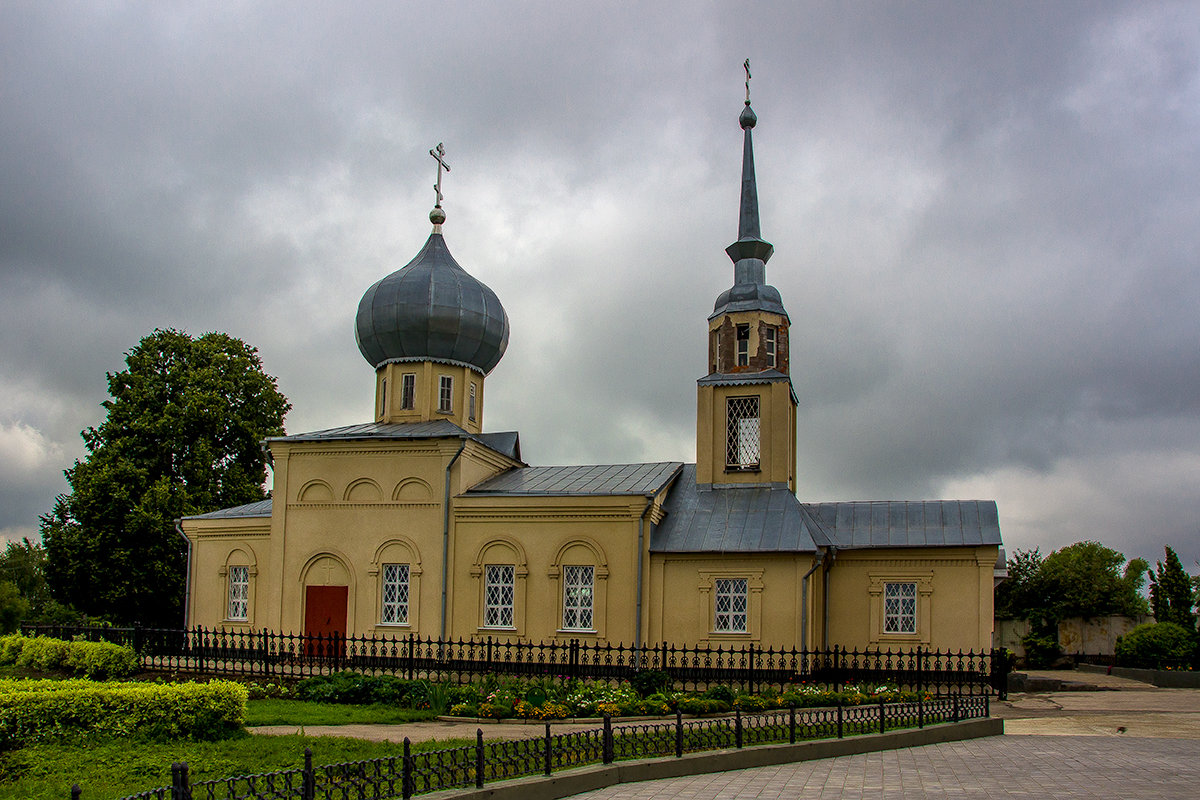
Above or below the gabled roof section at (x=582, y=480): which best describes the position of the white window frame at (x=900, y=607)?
below

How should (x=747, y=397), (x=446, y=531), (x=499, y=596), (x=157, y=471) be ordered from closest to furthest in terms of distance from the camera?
(x=499, y=596) < (x=446, y=531) < (x=747, y=397) < (x=157, y=471)

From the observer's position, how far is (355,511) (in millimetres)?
22453

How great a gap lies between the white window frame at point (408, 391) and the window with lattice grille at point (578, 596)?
20.1 feet

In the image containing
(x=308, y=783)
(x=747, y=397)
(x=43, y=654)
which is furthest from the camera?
(x=747, y=397)

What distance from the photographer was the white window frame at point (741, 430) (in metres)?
23.2

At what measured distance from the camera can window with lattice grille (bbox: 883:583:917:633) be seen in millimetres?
21188

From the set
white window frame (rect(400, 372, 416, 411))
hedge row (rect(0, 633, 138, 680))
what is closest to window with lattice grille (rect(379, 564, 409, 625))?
white window frame (rect(400, 372, 416, 411))

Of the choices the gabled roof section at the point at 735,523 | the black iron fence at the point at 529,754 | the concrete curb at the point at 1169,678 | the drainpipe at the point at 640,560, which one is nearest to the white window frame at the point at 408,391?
the gabled roof section at the point at 735,523

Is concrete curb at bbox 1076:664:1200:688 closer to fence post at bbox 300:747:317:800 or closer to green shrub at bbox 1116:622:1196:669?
green shrub at bbox 1116:622:1196:669

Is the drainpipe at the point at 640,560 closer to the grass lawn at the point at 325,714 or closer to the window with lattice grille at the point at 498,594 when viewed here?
the window with lattice grille at the point at 498,594

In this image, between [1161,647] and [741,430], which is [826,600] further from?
[1161,647]

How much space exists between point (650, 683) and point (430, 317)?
11397mm

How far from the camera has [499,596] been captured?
70.5 ft

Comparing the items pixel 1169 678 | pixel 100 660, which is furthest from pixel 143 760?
pixel 1169 678
